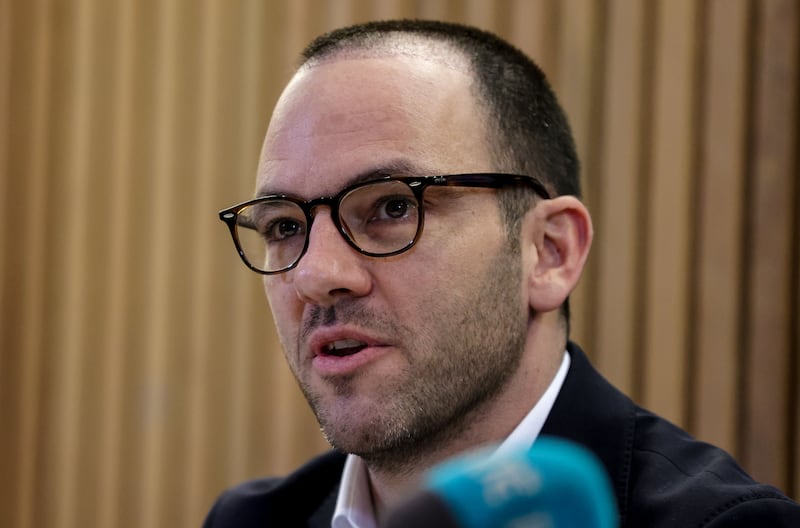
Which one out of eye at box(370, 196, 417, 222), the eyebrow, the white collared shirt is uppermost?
the eyebrow

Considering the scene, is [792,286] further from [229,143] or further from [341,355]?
[229,143]

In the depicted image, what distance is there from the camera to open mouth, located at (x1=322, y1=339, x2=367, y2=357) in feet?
A: 4.26

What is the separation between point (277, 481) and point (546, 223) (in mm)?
802

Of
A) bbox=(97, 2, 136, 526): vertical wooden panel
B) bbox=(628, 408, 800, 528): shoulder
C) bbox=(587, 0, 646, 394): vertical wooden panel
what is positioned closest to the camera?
bbox=(628, 408, 800, 528): shoulder

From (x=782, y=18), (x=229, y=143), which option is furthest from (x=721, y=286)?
(x=229, y=143)

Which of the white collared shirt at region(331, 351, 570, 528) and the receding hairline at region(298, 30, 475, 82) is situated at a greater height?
the receding hairline at region(298, 30, 475, 82)

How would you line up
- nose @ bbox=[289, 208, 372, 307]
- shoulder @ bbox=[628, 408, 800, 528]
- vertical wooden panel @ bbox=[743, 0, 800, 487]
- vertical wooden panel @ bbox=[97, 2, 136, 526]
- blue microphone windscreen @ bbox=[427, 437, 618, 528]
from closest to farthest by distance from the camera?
1. blue microphone windscreen @ bbox=[427, 437, 618, 528]
2. shoulder @ bbox=[628, 408, 800, 528]
3. nose @ bbox=[289, 208, 372, 307]
4. vertical wooden panel @ bbox=[743, 0, 800, 487]
5. vertical wooden panel @ bbox=[97, 2, 136, 526]

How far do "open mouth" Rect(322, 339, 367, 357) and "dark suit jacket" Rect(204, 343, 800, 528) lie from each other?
1.04 ft

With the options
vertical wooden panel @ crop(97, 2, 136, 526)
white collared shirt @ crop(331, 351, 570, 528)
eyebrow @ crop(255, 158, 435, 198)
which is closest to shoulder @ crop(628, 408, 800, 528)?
white collared shirt @ crop(331, 351, 570, 528)

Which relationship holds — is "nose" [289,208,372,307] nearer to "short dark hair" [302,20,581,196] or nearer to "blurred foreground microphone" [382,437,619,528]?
"short dark hair" [302,20,581,196]

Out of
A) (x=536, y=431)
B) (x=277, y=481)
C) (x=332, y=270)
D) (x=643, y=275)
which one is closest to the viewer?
(x=332, y=270)

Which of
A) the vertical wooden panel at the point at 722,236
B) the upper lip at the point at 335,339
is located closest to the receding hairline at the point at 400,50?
the upper lip at the point at 335,339

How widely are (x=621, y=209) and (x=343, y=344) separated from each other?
3.17ft

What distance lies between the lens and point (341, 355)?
4.29 ft
